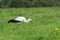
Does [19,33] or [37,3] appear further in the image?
[37,3]

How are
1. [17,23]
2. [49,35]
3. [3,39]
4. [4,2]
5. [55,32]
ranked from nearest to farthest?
[3,39], [49,35], [55,32], [17,23], [4,2]

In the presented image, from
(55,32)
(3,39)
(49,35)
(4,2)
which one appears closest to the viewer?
(3,39)

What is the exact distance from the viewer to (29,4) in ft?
93.3

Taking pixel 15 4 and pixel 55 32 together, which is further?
pixel 15 4

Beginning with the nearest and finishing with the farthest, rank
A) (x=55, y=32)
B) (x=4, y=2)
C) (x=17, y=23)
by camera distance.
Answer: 1. (x=55, y=32)
2. (x=17, y=23)
3. (x=4, y=2)

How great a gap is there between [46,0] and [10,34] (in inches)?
790

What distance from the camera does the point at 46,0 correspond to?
1125 inches

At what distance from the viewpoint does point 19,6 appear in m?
27.9

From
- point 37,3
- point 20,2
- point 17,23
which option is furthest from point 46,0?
point 17,23

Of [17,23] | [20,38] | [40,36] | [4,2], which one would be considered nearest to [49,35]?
[40,36]

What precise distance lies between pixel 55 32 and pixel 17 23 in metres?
3.22

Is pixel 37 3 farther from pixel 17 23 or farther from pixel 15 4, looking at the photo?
pixel 17 23

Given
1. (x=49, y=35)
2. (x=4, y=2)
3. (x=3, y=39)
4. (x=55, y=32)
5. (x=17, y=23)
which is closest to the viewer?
(x=3, y=39)

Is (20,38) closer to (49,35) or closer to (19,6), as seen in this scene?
(49,35)
